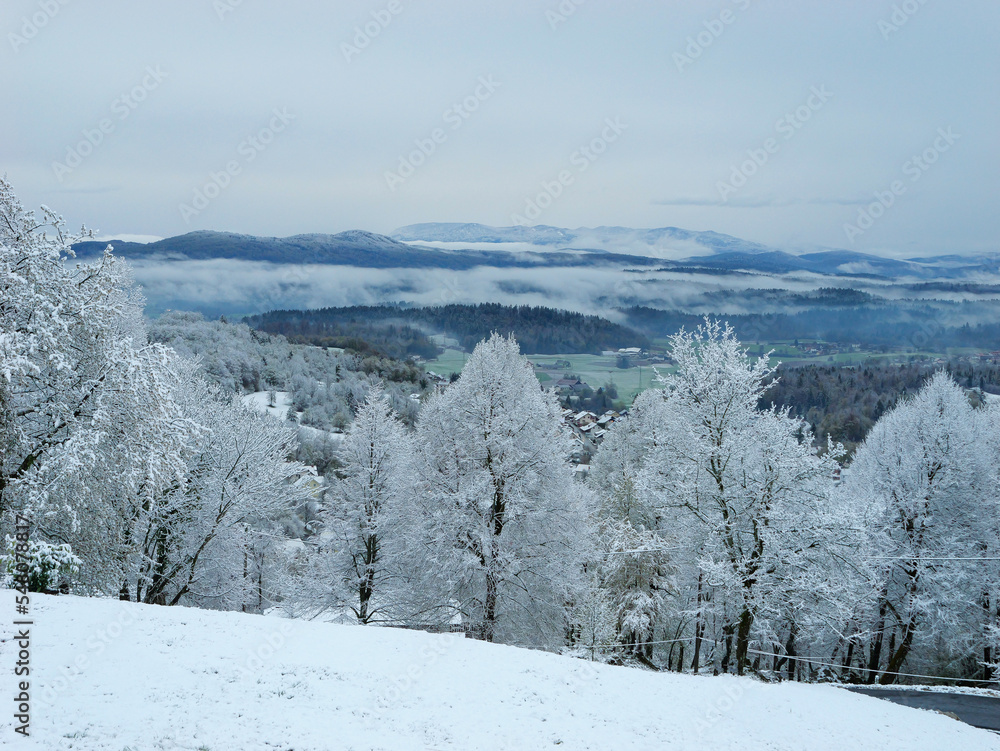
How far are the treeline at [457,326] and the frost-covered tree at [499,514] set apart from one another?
54.3 meters

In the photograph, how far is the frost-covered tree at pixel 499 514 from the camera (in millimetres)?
17422

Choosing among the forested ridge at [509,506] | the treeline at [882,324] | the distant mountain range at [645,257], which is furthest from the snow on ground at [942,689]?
the distant mountain range at [645,257]

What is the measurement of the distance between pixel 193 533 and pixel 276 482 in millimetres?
3221

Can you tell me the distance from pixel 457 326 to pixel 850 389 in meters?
68.4

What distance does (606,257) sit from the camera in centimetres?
17788

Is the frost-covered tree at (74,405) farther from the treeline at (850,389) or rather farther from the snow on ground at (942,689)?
the treeline at (850,389)

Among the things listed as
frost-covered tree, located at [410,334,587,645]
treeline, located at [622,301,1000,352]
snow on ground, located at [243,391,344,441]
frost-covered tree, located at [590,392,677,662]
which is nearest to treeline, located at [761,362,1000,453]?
treeline, located at [622,301,1000,352]

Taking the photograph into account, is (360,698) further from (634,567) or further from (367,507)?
(634,567)

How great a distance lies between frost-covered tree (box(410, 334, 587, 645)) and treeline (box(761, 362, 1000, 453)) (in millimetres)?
59538

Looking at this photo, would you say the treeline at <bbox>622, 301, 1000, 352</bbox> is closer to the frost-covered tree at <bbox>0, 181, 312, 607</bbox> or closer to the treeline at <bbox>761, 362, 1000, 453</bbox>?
the treeline at <bbox>761, 362, 1000, 453</bbox>

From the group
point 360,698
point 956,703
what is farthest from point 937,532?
point 360,698

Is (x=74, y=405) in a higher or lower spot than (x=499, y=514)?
higher

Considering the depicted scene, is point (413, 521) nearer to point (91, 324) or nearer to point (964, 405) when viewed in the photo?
point (91, 324)

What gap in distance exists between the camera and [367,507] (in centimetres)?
2262
